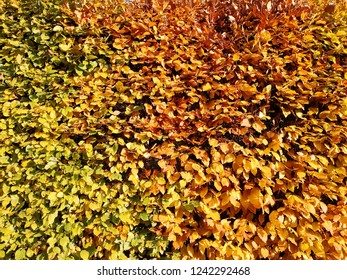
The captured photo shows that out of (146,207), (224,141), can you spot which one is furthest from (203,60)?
(146,207)

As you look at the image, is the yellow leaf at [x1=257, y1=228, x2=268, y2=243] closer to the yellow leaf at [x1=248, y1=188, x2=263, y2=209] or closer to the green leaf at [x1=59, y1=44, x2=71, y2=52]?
the yellow leaf at [x1=248, y1=188, x2=263, y2=209]

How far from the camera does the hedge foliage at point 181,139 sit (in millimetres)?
2135

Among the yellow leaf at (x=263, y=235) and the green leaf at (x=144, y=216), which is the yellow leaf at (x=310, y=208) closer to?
the yellow leaf at (x=263, y=235)

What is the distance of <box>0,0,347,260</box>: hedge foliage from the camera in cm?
213

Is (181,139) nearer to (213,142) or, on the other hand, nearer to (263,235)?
(213,142)

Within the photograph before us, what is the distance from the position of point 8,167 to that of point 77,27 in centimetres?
131

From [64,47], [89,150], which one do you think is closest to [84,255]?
[89,150]

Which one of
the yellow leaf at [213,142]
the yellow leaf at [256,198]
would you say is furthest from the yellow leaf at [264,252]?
the yellow leaf at [213,142]

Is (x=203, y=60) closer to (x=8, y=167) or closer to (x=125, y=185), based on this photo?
(x=125, y=185)

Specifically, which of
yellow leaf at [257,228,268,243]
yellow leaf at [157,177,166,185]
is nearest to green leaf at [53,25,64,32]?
yellow leaf at [157,177,166,185]

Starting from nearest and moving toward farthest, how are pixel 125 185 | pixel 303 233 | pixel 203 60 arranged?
pixel 303 233
pixel 125 185
pixel 203 60

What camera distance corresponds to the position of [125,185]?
2.21 metres

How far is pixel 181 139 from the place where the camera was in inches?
86.2
